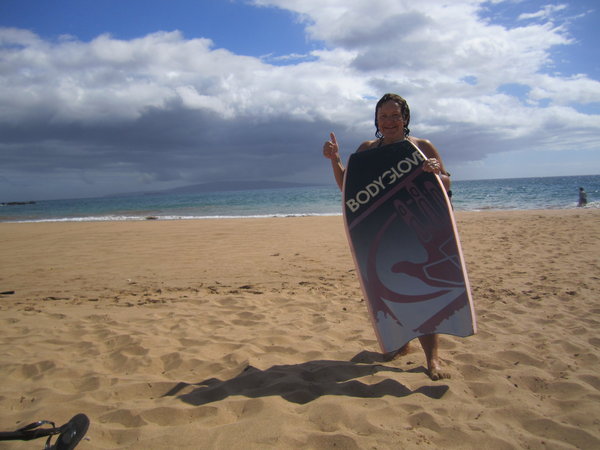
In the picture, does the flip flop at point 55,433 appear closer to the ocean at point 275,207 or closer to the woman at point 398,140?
the woman at point 398,140

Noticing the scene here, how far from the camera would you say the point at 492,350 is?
2.91 meters

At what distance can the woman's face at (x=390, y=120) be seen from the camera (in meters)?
2.70

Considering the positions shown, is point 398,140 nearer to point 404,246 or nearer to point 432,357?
point 404,246

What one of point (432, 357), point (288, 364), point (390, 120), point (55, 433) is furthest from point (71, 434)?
point (390, 120)

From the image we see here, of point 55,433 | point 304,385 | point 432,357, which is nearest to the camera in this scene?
point 55,433

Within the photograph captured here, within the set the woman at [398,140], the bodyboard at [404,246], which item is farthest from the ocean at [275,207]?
the bodyboard at [404,246]

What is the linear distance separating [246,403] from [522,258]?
5701 millimetres

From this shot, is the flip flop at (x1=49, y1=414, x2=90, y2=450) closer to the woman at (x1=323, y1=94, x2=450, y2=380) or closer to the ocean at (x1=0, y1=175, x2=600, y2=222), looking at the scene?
the woman at (x1=323, y1=94, x2=450, y2=380)

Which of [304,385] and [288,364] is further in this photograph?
[288,364]

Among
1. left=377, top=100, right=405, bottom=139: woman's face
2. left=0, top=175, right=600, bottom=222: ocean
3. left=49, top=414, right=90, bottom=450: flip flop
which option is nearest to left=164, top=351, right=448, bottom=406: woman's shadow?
left=49, top=414, right=90, bottom=450: flip flop

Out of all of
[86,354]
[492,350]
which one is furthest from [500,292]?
[86,354]

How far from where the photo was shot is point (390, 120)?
2.74 m

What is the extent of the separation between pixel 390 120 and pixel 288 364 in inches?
76.4

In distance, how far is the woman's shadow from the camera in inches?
92.0
